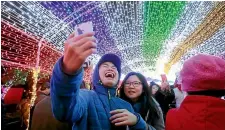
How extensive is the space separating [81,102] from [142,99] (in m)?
1.94

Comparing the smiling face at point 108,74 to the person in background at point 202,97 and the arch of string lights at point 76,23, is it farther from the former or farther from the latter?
the arch of string lights at point 76,23

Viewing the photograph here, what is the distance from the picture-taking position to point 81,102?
1.60m

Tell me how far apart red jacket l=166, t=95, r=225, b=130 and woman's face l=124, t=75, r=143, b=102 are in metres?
1.66

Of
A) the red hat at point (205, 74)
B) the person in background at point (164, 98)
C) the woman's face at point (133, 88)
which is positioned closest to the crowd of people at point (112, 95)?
the red hat at point (205, 74)

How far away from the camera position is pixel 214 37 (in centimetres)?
1344

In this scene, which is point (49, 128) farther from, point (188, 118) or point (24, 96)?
point (24, 96)

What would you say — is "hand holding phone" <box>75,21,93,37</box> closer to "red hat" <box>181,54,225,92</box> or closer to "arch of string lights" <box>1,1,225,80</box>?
"red hat" <box>181,54,225,92</box>

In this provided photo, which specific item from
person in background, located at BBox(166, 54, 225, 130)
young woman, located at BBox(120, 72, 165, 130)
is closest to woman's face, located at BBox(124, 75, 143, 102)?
young woman, located at BBox(120, 72, 165, 130)

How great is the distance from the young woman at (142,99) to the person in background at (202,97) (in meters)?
1.55

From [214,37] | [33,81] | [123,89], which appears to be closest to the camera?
[123,89]

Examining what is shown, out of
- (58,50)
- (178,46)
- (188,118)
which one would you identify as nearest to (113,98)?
(188,118)

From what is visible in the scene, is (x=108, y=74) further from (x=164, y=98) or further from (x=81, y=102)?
(x=164, y=98)

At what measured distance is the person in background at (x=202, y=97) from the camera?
1.56m

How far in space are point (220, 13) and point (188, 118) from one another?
31.1 ft
